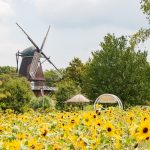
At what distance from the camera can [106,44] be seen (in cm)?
5069

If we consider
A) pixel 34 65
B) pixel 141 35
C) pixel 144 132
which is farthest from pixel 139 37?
pixel 34 65

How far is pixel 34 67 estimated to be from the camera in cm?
6781

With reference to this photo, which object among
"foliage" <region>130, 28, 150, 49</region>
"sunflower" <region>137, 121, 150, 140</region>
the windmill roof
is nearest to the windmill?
the windmill roof

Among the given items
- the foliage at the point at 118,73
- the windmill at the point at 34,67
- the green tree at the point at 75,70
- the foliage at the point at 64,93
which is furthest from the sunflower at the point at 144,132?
the green tree at the point at 75,70

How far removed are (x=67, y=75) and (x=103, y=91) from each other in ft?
92.7

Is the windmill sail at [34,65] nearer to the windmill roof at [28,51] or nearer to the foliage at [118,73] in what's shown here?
the windmill roof at [28,51]

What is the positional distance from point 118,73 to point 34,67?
2042 centimetres

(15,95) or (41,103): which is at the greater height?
(15,95)

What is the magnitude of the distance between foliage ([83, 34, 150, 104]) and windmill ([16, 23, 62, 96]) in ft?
55.2

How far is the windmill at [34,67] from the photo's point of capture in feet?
220

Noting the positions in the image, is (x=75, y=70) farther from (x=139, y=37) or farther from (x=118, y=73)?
(x=139, y=37)

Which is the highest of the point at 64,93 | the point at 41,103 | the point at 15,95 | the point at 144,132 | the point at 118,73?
the point at 118,73

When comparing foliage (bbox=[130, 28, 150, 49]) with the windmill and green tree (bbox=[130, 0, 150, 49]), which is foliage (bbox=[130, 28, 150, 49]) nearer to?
green tree (bbox=[130, 0, 150, 49])

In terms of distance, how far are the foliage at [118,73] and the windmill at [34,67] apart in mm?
16840
